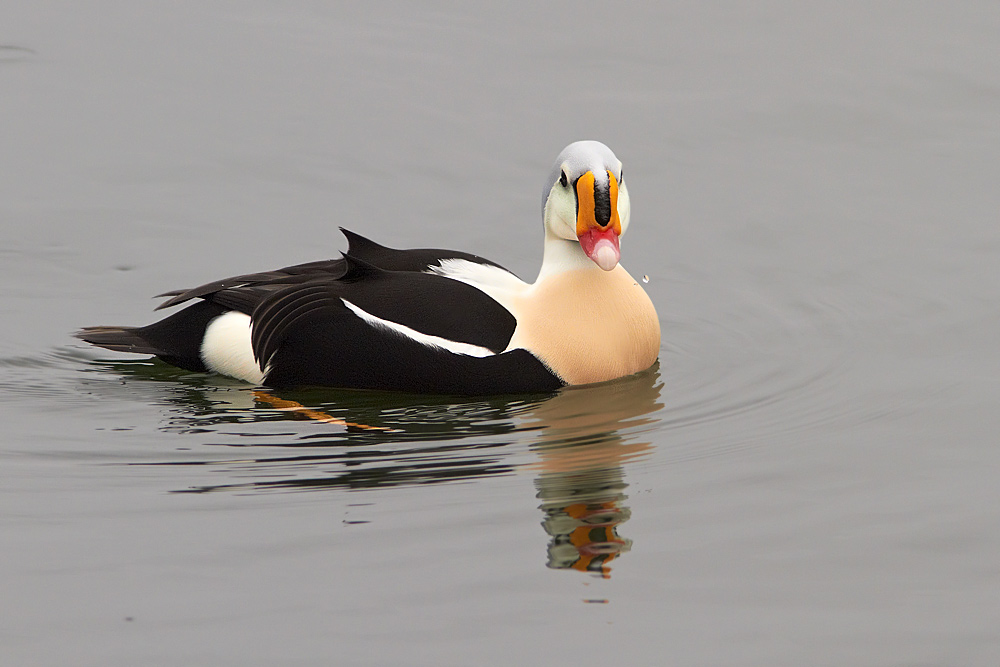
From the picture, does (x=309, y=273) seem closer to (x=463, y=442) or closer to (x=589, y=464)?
(x=463, y=442)

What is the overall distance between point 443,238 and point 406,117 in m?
1.69

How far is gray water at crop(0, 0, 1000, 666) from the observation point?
13.1 ft

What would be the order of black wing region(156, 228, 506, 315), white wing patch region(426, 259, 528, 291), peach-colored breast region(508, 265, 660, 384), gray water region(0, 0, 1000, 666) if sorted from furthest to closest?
black wing region(156, 228, 506, 315) < white wing patch region(426, 259, 528, 291) < peach-colored breast region(508, 265, 660, 384) < gray water region(0, 0, 1000, 666)

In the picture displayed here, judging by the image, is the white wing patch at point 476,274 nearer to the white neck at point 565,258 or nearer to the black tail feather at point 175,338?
the white neck at point 565,258

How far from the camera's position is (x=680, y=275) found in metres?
7.83

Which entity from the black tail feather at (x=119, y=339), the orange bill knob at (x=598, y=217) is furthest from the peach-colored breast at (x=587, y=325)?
the black tail feather at (x=119, y=339)

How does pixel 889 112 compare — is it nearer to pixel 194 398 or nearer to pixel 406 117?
pixel 406 117

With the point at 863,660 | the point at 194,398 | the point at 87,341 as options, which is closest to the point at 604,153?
the point at 194,398

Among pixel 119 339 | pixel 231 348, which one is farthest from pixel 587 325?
pixel 119 339

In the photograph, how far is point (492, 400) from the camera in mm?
6090

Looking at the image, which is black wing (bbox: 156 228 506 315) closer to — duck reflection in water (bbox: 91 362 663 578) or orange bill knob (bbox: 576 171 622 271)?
duck reflection in water (bbox: 91 362 663 578)

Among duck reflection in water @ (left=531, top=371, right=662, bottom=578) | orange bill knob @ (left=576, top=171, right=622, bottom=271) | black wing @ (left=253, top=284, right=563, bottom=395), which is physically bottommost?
duck reflection in water @ (left=531, top=371, right=662, bottom=578)

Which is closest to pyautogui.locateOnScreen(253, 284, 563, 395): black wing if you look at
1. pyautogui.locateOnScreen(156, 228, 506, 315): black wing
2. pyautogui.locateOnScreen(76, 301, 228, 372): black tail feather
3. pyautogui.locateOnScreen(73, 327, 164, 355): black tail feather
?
pyautogui.locateOnScreen(156, 228, 506, 315): black wing

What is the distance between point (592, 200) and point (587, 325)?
54 centimetres
